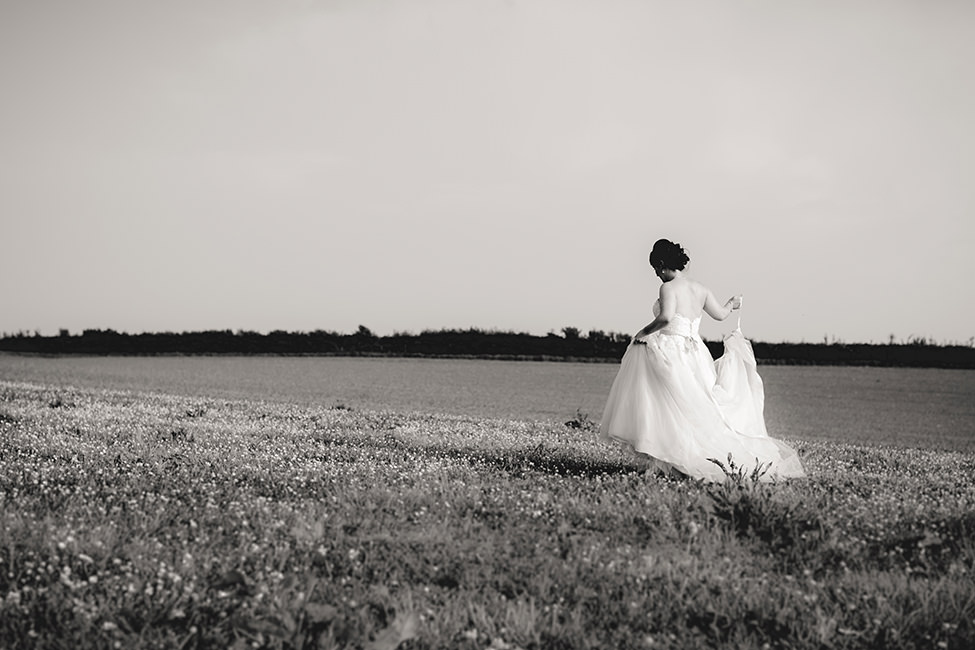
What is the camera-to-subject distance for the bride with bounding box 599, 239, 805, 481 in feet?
30.9

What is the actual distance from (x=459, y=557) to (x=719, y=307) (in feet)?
19.7

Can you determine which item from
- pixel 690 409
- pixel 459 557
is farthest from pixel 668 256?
pixel 459 557

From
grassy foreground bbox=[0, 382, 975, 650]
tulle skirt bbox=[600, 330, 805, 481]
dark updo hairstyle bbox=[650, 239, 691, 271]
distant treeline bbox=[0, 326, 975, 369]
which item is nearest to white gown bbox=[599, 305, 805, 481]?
tulle skirt bbox=[600, 330, 805, 481]

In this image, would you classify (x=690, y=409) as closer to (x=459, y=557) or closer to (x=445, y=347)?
(x=459, y=557)

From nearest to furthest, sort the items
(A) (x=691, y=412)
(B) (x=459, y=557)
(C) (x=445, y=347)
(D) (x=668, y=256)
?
(B) (x=459, y=557), (A) (x=691, y=412), (D) (x=668, y=256), (C) (x=445, y=347)

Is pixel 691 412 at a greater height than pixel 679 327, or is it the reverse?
pixel 679 327

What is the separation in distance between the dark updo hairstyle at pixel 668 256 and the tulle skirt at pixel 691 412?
88cm

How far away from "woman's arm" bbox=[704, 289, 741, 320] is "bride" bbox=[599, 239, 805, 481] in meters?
0.01

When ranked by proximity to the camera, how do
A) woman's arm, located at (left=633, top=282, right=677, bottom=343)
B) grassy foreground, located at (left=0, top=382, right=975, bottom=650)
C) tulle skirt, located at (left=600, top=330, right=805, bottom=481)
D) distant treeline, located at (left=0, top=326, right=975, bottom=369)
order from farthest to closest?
distant treeline, located at (left=0, top=326, right=975, bottom=369), woman's arm, located at (left=633, top=282, right=677, bottom=343), tulle skirt, located at (left=600, top=330, right=805, bottom=481), grassy foreground, located at (left=0, top=382, right=975, bottom=650)

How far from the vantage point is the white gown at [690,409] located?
30.9 feet

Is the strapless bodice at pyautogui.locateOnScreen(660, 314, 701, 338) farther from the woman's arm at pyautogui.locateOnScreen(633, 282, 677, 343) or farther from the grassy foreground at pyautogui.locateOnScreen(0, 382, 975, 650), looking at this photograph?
the grassy foreground at pyautogui.locateOnScreen(0, 382, 975, 650)

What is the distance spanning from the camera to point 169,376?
38.3 meters

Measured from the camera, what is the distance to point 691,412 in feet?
31.6

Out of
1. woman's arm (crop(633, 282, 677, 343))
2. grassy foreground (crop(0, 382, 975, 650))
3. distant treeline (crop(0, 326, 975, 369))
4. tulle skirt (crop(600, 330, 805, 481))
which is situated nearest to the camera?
grassy foreground (crop(0, 382, 975, 650))
